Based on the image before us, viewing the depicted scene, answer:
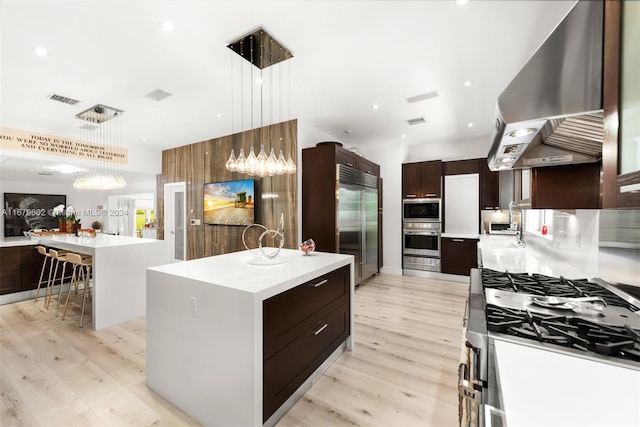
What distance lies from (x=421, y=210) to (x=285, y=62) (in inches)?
151

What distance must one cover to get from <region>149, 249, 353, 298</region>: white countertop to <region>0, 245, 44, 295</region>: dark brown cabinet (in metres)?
3.67

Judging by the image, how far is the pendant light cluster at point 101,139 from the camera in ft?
12.3

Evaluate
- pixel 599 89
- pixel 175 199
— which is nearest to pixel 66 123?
pixel 175 199

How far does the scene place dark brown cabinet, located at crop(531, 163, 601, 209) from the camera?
1880mm

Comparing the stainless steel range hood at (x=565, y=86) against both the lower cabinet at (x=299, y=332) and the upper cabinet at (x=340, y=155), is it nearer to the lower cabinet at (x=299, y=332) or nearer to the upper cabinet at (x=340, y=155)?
the lower cabinet at (x=299, y=332)

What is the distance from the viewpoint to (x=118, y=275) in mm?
3180

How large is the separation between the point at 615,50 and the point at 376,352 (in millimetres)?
2484

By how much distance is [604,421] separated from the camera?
585 millimetres

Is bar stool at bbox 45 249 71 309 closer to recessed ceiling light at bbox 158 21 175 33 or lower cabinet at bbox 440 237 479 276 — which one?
recessed ceiling light at bbox 158 21 175 33

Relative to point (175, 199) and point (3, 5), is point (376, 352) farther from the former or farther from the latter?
point (175, 199)

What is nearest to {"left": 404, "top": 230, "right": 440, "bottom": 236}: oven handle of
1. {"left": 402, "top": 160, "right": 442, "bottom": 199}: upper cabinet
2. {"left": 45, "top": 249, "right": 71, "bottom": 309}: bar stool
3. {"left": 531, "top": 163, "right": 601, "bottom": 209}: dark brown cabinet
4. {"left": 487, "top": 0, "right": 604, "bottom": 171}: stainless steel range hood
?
{"left": 402, "top": 160, "right": 442, "bottom": 199}: upper cabinet

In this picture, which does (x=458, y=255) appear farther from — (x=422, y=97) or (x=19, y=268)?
(x=19, y=268)

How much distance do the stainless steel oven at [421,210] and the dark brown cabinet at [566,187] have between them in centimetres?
294

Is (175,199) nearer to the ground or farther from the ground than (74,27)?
nearer to the ground
